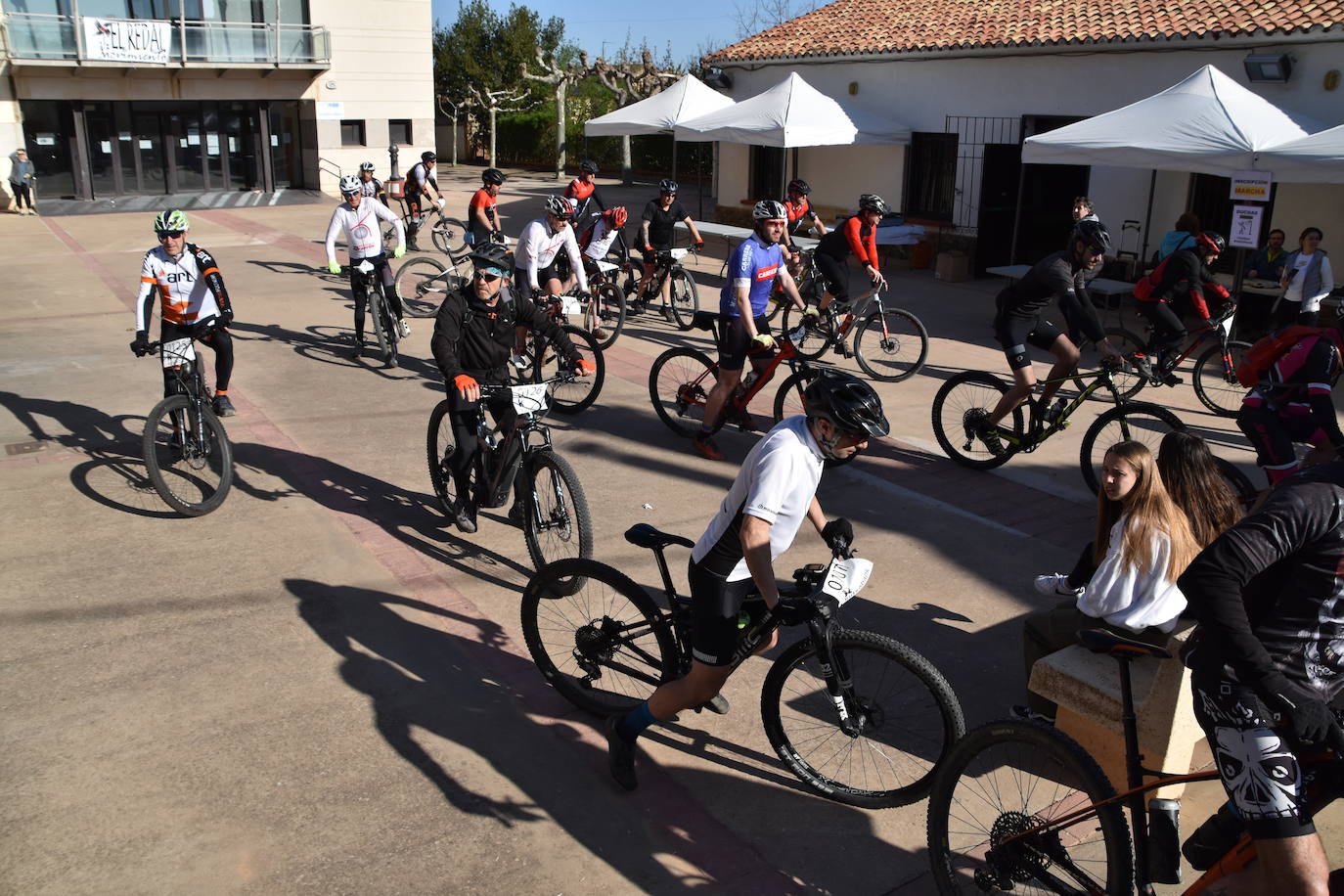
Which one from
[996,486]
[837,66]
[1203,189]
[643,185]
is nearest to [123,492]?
[996,486]

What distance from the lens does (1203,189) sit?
1622 cm

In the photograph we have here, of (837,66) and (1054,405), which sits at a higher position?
(837,66)

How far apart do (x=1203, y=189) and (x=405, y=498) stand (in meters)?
13.6

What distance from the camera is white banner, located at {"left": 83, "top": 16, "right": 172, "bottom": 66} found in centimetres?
2864

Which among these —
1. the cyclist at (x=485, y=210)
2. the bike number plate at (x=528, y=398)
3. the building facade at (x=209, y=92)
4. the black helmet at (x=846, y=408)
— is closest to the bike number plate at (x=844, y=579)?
the black helmet at (x=846, y=408)

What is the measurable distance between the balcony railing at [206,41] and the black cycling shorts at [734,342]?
27197 mm

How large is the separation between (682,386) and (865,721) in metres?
5.24

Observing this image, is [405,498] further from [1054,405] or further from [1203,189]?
[1203,189]

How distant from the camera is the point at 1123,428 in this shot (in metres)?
7.28

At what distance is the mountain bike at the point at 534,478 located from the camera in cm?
609

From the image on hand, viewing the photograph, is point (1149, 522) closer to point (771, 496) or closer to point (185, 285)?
point (771, 496)

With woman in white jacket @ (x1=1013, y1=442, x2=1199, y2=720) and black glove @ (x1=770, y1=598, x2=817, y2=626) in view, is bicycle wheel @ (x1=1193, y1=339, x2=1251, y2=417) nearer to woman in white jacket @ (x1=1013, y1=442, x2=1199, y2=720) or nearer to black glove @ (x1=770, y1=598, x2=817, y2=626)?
woman in white jacket @ (x1=1013, y1=442, x2=1199, y2=720)

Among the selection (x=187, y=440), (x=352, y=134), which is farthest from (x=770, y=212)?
(x=352, y=134)

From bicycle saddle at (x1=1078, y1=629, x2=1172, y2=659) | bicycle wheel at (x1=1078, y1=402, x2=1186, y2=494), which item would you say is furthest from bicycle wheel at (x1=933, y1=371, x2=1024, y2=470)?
bicycle saddle at (x1=1078, y1=629, x2=1172, y2=659)
